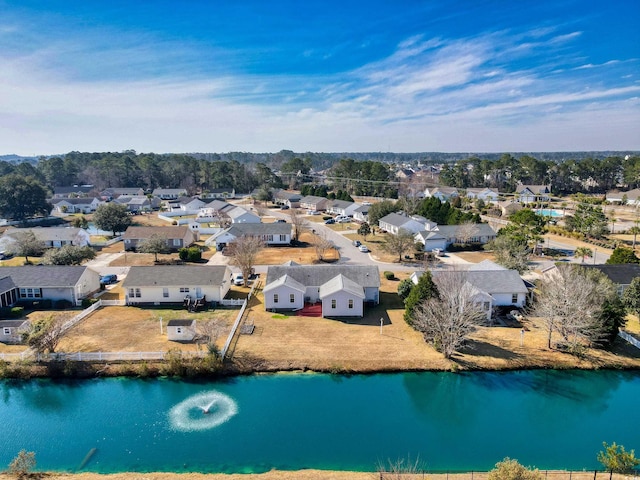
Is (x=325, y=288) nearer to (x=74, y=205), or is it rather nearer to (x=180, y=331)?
(x=180, y=331)

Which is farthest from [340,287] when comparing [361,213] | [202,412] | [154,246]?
[361,213]

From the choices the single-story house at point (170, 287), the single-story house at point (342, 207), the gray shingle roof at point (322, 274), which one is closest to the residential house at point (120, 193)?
the single-story house at point (342, 207)

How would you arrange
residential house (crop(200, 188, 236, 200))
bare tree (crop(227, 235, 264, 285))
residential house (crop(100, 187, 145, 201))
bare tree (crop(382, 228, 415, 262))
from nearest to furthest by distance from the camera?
bare tree (crop(227, 235, 264, 285)) < bare tree (crop(382, 228, 415, 262)) < residential house (crop(100, 187, 145, 201)) < residential house (crop(200, 188, 236, 200))

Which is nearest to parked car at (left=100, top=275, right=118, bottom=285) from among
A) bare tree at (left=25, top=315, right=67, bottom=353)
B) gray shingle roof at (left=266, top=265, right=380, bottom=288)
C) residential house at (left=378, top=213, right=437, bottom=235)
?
bare tree at (left=25, top=315, right=67, bottom=353)

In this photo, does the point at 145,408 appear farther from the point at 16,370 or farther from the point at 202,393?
the point at 16,370

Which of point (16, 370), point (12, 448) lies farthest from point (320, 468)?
point (16, 370)

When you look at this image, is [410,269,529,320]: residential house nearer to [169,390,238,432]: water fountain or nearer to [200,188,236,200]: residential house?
[169,390,238,432]: water fountain

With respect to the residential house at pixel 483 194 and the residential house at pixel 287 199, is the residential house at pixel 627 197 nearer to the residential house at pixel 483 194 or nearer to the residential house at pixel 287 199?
the residential house at pixel 483 194
